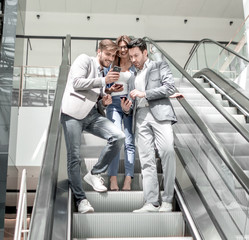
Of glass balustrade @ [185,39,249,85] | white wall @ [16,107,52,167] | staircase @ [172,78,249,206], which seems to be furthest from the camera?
white wall @ [16,107,52,167]

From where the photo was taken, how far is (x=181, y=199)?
157 inches

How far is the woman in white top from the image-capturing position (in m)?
4.34

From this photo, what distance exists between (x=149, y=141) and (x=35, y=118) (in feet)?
16.5

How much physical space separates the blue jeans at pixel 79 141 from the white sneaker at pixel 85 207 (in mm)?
55

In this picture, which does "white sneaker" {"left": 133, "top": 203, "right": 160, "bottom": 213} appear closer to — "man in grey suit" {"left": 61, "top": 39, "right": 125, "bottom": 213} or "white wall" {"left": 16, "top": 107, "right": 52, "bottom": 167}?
"man in grey suit" {"left": 61, "top": 39, "right": 125, "bottom": 213}

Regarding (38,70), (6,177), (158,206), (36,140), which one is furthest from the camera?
(38,70)

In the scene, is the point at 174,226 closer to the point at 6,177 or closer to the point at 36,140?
the point at 6,177

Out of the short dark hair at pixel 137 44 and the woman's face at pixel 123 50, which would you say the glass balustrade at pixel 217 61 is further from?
the short dark hair at pixel 137 44

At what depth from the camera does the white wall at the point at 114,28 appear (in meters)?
15.3

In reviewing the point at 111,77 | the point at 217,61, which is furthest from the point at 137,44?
the point at 217,61

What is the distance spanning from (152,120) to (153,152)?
286mm

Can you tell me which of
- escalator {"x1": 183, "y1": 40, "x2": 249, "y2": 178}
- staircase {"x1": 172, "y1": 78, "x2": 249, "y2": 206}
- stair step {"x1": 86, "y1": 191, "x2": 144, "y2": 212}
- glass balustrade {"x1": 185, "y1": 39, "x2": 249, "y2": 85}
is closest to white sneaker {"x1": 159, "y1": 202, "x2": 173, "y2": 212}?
stair step {"x1": 86, "y1": 191, "x2": 144, "y2": 212}

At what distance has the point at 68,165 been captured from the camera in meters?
3.86

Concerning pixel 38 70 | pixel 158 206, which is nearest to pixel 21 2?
pixel 38 70
